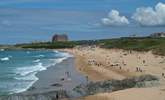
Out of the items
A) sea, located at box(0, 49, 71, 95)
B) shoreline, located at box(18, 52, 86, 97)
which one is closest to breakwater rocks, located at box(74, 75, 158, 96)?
shoreline, located at box(18, 52, 86, 97)

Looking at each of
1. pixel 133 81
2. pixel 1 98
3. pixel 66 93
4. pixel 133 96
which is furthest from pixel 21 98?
pixel 133 81

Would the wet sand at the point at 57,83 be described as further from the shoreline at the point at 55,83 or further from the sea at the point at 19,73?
the sea at the point at 19,73

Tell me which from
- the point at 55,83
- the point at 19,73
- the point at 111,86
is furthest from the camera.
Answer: the point at 19,73

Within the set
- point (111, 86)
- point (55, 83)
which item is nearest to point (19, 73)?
point (55, 83)

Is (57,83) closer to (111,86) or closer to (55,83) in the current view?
(55,83)

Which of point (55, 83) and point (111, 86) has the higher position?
point (111, 86)

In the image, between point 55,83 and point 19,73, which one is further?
point 19,73

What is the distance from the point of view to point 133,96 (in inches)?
835

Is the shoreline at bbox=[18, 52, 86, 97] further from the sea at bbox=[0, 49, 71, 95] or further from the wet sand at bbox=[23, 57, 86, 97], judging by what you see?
the sea at bbox=[0, 49, 71, 95]

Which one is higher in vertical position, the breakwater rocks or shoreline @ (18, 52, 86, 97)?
the breakwater rocks

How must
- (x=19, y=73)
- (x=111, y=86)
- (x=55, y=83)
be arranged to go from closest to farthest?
(x=111, y=86) < (x=55, y=83) < (x=19, y=73)

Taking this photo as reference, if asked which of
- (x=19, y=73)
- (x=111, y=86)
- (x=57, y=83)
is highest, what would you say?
(x=111, y=86)

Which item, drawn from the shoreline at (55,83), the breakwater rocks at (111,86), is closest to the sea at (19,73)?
the shoreline at (55,83)

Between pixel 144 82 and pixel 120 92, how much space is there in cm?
289
